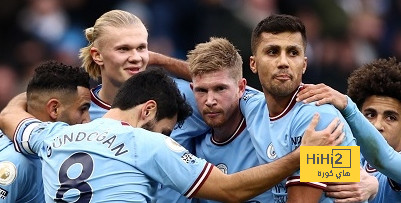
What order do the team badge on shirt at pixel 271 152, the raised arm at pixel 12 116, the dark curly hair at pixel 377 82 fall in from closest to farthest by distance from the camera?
the team badge on shirt at pixel 271 152 → the raised arm at pixel 12 116 → the dark curly hair at pixel 377 82

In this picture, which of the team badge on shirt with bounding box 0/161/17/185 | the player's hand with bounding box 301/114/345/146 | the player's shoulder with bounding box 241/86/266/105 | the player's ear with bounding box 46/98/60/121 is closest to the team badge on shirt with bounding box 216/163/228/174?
the player's shoulder with bounding box 241/86/266/105

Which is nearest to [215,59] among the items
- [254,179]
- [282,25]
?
[282,25]

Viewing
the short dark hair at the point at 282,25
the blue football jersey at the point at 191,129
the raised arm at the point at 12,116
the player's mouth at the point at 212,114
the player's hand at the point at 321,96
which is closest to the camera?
the player's hand at the point at 321,96

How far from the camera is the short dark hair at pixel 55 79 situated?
7887 millimetres

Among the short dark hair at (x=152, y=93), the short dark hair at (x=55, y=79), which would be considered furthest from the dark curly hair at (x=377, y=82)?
the short dark hair at (x=55, y=79)

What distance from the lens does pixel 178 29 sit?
47.3 ft

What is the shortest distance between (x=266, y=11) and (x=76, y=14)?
2751mm

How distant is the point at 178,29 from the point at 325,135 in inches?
311

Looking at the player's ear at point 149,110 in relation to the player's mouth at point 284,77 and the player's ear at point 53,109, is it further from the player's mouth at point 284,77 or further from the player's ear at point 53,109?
the player's ear at point 53,109

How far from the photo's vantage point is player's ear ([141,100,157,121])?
7033 millimetres

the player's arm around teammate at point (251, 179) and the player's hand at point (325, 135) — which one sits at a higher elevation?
the player's hand at point (325, 135)

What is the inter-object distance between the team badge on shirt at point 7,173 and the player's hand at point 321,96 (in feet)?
7.36

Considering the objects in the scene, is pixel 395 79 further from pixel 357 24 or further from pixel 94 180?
pixel 357 24

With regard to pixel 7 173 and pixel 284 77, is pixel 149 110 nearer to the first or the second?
pixel 284 77
